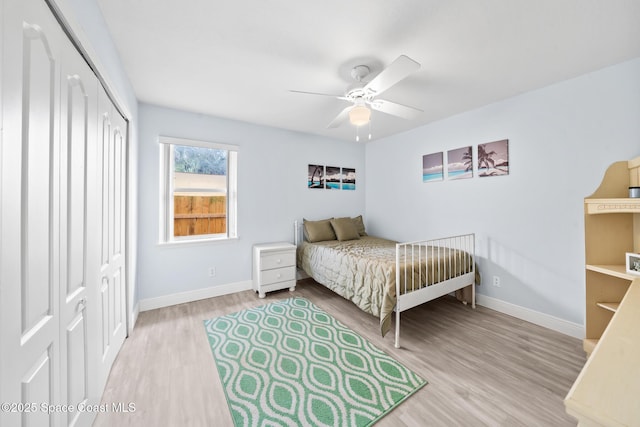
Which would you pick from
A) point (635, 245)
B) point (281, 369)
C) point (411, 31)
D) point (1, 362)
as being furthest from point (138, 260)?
point (635, 245)

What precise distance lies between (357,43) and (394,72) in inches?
15.2

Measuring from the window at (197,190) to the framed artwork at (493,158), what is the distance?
124 inches

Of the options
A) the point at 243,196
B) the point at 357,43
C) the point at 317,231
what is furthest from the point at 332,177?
the point at 357,43

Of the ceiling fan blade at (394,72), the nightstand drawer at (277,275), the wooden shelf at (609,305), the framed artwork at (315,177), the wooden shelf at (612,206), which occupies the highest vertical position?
the ceiling fan blade at (394,72)

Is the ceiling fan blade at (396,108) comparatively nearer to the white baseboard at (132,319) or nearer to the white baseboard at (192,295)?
the white baseboard at (192,295)

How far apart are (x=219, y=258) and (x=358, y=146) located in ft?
10.1

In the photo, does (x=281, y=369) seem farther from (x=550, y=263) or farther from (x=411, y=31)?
(x=550, y=263)

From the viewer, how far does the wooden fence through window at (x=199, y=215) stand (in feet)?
10.3

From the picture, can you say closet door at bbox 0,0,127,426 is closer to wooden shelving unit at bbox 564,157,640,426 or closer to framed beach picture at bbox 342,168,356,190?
wooden shelving unit at bbox 564,157,640,426

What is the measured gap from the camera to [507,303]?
9.06ft

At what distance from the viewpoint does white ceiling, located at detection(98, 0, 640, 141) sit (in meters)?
1.48

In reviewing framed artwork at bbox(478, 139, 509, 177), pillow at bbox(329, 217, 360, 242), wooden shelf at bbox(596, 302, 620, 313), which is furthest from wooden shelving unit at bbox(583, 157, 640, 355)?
pillow at bbox(329, 217, 360, 242)

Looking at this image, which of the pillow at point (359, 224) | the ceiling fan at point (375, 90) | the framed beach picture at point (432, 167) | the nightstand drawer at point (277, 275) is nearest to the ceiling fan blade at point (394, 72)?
the ceiling fan at point (375, 90)

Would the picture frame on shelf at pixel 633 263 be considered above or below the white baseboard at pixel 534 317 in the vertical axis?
above
